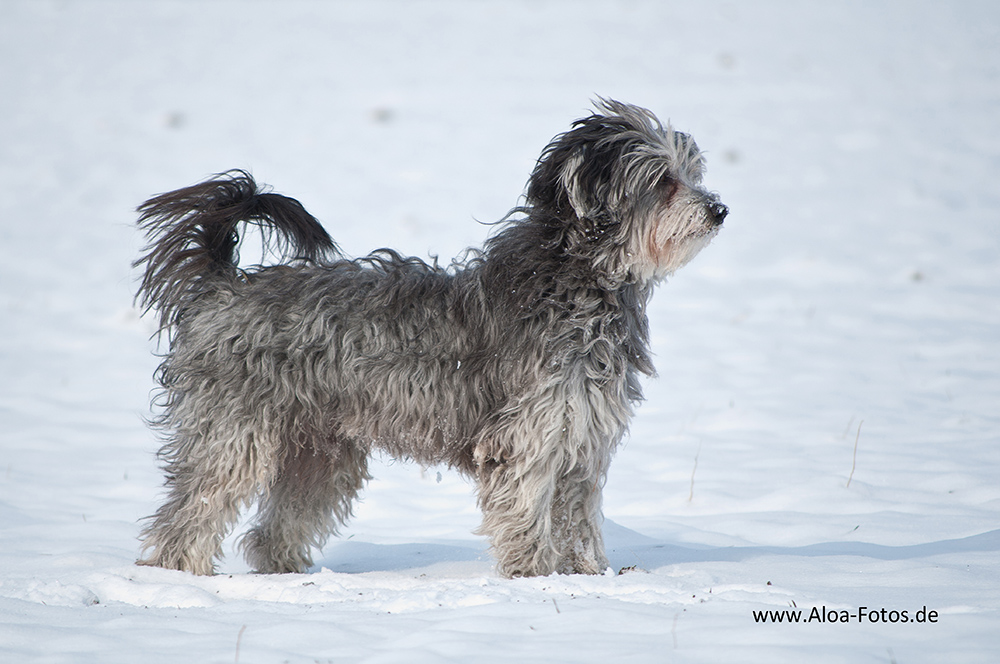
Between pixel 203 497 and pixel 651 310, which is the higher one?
pixel 651 310

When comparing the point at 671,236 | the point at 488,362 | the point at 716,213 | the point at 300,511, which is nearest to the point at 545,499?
the point at 488,362

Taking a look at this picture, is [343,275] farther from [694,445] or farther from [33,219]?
[33,219]

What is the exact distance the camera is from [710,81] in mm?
19234

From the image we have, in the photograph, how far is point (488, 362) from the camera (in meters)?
4.68

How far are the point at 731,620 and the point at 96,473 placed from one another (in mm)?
5432

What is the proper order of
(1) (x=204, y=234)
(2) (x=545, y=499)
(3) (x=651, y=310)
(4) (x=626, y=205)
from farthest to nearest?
(3) (x=651, y=310) < (1) (x=204, y=234) < (4) (x=626, y=205) < (2) (x=545, y=499)

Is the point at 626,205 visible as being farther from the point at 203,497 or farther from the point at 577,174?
the point at 203,497

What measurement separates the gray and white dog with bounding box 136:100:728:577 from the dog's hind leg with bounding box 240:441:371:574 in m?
0.34

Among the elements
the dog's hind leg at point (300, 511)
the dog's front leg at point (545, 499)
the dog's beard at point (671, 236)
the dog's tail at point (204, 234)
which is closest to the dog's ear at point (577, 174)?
the dog's beard at point (671, 236)

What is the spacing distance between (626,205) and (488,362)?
105 centimetres

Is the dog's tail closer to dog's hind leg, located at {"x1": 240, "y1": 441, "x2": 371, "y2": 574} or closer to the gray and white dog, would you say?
the gray and white dog

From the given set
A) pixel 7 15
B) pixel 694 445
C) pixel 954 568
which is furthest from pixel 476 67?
pixel 954 568

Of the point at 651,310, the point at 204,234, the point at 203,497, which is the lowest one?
the point at 203,497

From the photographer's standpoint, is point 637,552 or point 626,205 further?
point 637,552
